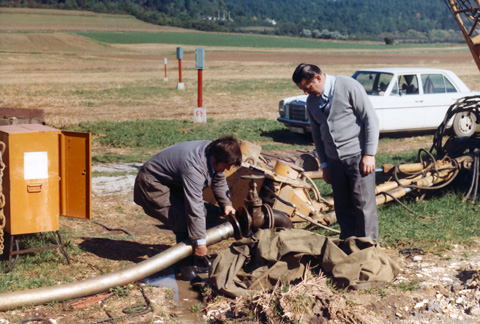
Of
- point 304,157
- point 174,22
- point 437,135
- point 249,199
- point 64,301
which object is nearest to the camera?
point 64,301

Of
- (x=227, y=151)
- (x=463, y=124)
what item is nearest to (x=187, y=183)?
(x=227, y=151)

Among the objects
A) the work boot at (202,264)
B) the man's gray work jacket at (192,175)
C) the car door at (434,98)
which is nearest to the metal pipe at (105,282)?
the work boot at (202,264)

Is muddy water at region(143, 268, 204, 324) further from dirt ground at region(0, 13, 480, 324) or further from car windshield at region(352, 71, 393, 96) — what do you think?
car windshield at region(352, 71, 393, 96)

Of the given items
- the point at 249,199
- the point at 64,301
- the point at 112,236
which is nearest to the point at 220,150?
the point at 249,199

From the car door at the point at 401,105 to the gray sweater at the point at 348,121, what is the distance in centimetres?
852

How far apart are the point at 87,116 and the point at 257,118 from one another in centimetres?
520

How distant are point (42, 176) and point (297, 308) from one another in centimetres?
269

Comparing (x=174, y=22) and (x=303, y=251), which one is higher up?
(x=174, y=22)

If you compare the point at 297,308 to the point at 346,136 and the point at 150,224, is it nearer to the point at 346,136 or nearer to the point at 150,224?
the point at 346,136

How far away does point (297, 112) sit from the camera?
14047mm

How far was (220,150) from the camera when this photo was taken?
5.05 m

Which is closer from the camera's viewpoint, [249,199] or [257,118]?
[249,199]

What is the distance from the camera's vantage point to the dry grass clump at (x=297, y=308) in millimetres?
4363

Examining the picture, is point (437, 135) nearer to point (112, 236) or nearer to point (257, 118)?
point (112, 236)
